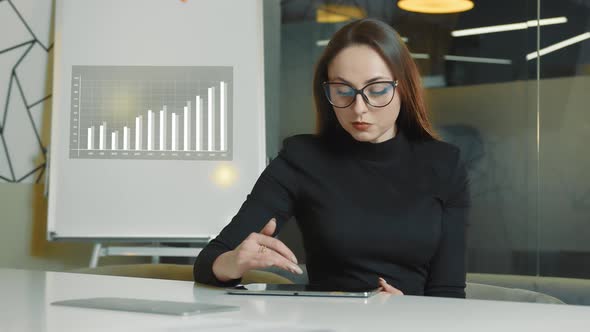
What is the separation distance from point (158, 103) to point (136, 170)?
37 cm

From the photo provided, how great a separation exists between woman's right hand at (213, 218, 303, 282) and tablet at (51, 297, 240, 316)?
10.4 inches

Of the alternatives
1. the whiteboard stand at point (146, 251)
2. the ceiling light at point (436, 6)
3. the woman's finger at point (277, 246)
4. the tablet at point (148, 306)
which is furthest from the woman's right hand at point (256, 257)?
the ceiling light at point (436, 6)

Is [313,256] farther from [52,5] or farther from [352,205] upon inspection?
[52,5]

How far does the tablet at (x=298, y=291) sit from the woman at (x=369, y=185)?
340mm

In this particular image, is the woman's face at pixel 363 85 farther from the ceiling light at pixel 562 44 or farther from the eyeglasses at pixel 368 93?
the ceiling light at pixel 562 44

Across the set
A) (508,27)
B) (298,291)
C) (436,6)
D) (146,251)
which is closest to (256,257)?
(298,291)

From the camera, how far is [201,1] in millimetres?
3965

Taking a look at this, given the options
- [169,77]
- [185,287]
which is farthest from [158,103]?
[185,287]

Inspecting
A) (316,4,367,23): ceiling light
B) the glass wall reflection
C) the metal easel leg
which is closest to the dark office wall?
the glass wall reflection

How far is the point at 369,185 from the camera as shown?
174cm

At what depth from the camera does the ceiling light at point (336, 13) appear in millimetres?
4559

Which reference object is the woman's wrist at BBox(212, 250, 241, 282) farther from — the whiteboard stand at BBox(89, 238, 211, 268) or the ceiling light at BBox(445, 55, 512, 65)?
the ceiling light at BBox(445, 55, 512, 65)

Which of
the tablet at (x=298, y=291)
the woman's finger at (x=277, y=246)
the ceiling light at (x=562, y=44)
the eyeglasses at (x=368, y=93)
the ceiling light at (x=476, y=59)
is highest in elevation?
the ceiling light at (x=562, y=44)

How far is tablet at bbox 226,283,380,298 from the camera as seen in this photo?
111 centimetres
